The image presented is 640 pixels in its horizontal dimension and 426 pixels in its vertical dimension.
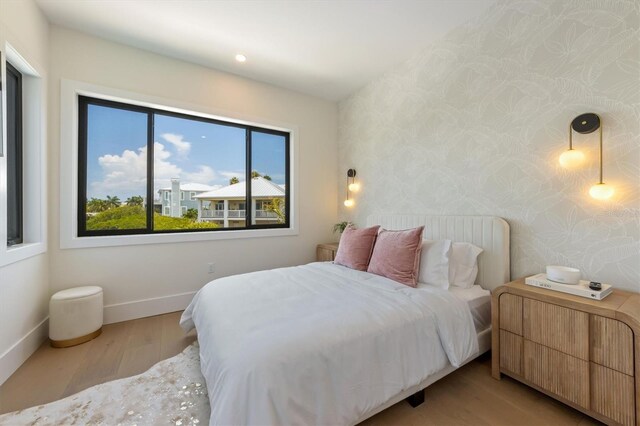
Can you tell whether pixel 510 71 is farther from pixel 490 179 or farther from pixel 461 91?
pixel 490 179

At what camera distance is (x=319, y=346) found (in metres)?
1.20

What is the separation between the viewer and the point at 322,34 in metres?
2.52

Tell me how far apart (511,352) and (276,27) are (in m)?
3.20

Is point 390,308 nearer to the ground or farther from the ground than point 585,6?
nearer to the ground

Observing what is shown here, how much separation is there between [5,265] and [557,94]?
Result: 4006 millimetres

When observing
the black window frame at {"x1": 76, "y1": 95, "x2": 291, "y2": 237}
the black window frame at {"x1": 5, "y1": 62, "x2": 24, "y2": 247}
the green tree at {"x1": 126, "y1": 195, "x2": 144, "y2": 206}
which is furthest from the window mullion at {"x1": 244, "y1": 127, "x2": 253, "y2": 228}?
the black window frame at {"x1": 5, "y1": 62, "x2": 24, "y2": 247}

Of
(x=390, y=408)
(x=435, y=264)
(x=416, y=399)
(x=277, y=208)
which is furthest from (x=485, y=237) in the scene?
(x=277, y=208)

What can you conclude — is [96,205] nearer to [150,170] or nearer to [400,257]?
[150,170]

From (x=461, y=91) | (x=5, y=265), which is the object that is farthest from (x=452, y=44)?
(x=5, y=265)

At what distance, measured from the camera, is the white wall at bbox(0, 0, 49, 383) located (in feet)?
5.72

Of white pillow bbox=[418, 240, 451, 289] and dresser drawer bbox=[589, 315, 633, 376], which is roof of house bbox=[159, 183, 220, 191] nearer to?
white pillow bbox=[418, 240, 451, 289]

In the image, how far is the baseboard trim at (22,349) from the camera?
1.73 m

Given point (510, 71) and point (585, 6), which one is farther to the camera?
point (510, 71)

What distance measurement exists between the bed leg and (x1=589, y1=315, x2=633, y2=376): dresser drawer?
0.91m
